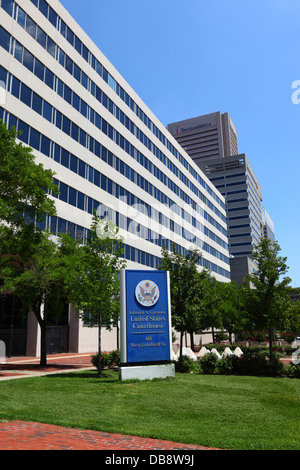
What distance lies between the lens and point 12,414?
8.70 metres

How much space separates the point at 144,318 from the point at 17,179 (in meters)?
8.22

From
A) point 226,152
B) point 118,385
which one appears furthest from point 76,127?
point 226,152

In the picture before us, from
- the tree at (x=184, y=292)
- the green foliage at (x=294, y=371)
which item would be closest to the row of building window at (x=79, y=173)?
the tree at (x=184, y=292)

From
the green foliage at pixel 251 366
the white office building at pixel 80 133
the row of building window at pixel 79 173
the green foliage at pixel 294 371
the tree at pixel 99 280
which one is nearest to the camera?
the green foliage at pixel 294 371

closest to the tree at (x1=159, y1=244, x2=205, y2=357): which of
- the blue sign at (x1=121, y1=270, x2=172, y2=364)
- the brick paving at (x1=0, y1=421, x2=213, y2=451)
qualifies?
the blue sign at (x1=121, y1=270, x2=172, y2=364)

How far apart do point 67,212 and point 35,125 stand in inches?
282

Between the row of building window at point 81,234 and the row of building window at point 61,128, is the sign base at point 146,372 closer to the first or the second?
the row of building window at point 81,234

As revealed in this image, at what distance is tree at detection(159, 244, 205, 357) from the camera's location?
20781 mm

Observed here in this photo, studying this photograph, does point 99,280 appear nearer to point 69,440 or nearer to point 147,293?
point 147,293

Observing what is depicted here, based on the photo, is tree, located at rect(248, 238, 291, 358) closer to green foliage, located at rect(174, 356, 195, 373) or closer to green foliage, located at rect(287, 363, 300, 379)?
green foliage, located at rect(287, 363, 300, 379)

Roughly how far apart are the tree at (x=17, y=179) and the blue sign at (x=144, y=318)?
5.57 metres

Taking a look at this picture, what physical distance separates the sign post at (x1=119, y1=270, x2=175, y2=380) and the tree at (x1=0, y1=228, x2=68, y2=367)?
5267 millimetres

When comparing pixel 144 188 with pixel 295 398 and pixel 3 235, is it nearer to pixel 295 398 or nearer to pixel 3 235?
pixel 3 235

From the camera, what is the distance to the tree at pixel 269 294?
21234mm
